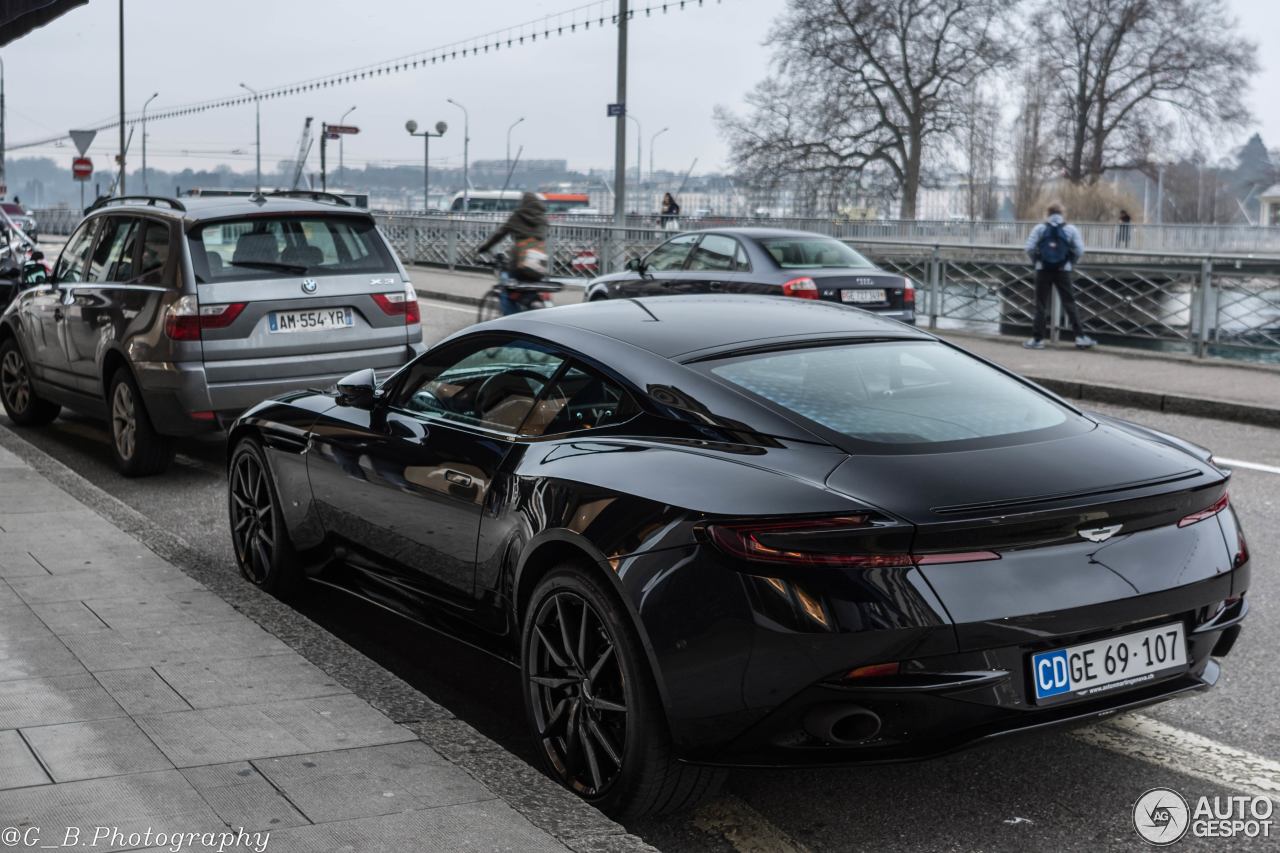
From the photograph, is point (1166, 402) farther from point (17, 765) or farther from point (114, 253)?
point (17, 765)

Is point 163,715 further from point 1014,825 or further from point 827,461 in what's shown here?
point 1014,825

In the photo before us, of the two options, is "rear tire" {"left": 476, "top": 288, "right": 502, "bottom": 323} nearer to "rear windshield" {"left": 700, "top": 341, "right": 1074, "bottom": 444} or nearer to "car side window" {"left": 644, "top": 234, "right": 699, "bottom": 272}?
"car side window" {"left": 644, "top": 234, "right": 699, "bottom": 272}

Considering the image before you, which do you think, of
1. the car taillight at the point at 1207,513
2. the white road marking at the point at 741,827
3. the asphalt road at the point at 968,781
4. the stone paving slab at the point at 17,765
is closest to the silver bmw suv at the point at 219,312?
the asphalt road at the point at 968,781

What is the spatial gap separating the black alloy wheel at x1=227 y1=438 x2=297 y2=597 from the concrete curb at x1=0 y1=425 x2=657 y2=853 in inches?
4.3

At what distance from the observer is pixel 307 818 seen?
3357mm

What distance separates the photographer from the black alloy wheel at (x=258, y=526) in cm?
576

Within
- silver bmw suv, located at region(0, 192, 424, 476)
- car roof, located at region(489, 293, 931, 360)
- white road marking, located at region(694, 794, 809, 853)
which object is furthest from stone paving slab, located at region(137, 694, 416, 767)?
silver bmw suv, located at region(0, 192, 424, 476)

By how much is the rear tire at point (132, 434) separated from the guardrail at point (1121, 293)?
1008cm

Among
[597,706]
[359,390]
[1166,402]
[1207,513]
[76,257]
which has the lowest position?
[597,706]

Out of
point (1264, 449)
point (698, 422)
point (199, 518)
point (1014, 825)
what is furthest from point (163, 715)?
point (1264, 449)

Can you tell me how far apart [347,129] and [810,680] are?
170 ft

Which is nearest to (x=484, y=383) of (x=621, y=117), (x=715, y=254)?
(x=715, y=254)

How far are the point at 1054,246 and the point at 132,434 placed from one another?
36.1 feet

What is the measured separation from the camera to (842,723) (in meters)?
3.34
